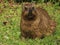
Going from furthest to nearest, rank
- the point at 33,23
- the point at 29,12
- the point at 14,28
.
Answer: the point at 14,28 → the point at 33,23 → the point at 29,12

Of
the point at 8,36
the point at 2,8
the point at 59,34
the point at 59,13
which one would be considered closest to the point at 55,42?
the point at 59,34

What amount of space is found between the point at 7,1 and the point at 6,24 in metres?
2.77

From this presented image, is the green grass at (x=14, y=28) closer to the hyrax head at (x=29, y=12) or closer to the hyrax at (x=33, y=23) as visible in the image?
the hyrax at (x=33, y=23)

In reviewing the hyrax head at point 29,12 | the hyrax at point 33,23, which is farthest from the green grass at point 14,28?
the hyrax head at point 29,12

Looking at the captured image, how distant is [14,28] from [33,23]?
51.2 inches

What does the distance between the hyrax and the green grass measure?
199 millimetres

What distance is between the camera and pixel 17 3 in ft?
40.0

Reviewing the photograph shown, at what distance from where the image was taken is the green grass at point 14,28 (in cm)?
787

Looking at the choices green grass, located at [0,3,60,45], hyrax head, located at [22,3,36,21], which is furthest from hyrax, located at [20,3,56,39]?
green grass, located at [0,3,60,45]

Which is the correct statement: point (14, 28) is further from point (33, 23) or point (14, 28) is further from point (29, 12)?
point (29, 12)

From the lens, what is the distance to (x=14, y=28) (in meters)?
9.14

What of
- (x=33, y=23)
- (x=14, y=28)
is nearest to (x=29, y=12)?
(x=33, y=23)

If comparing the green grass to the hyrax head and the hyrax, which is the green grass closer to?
the hyrax

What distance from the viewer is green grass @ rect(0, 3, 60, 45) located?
7.87 meters
